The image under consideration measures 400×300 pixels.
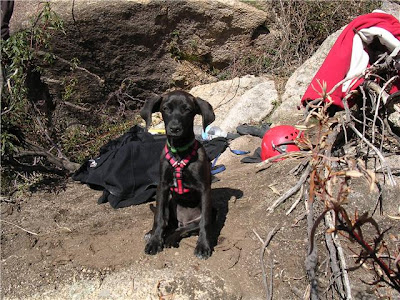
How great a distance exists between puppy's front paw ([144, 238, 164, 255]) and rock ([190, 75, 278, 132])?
3.90m

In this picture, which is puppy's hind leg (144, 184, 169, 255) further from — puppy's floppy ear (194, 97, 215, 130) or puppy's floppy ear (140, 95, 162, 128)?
puppy's floppy ear (194, 97, 215, 130)

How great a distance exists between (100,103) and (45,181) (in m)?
2.98

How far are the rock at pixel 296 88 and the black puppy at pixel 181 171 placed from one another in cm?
338

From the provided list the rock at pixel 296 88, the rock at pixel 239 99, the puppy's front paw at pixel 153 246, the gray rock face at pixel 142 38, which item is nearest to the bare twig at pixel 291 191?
the puppy's front paw at pixel 153 246

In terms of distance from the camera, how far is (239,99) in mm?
7680

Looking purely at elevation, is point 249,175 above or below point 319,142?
below

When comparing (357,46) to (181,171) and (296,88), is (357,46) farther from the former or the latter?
(296,88)

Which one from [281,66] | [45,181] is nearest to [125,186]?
[45,181]

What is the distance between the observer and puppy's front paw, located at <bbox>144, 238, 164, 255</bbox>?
11.2ft

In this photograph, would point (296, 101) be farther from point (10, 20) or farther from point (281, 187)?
point (10, 20)

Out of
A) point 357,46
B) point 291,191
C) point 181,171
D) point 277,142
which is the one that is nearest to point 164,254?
point 181,171

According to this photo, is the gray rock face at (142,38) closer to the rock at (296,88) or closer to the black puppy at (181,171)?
the rock at (296,88)

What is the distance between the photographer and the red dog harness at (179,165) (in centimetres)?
352

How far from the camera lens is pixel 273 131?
Result: 5.42 metres
